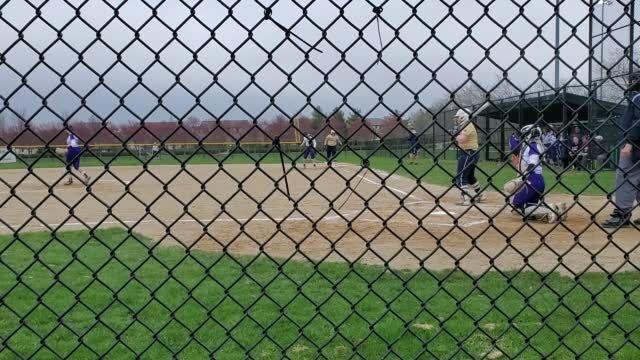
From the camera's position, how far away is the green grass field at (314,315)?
139 inches

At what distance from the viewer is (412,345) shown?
4.22 meters

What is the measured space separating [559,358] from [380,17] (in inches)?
103

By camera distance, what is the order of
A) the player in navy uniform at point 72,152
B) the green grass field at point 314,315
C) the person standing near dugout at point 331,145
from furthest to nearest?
the green grass field at point 314,315 → the person standing near dugout at point 331,145 → the player in navy uniform at point 72,152

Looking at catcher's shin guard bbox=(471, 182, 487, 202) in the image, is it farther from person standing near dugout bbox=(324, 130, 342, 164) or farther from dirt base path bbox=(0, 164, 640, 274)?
person standing near dugout bbox=(324, 130, 342, 164)

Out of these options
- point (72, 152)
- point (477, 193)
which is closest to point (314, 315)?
point (477, 193)

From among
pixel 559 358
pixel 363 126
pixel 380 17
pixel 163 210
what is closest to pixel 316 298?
pixel 559 358

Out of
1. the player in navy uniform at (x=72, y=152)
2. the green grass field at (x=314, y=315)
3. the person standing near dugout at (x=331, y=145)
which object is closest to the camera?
the player in navy uniform at (x=72, y=152)

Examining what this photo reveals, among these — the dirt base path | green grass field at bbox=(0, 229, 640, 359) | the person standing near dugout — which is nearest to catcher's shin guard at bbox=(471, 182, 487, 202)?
the dirt base path

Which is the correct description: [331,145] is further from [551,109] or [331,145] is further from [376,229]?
[551,109]

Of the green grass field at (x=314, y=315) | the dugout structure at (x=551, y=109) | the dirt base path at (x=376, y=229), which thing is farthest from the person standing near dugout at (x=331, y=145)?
the green grass field at (x=314, y=315)

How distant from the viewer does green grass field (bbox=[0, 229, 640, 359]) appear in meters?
3.53

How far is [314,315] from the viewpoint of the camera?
13.5 ft

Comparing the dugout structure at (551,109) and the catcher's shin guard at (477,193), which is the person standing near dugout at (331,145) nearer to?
the dugout structure at (551,109)

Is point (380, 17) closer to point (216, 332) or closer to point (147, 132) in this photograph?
point (147, 132)
